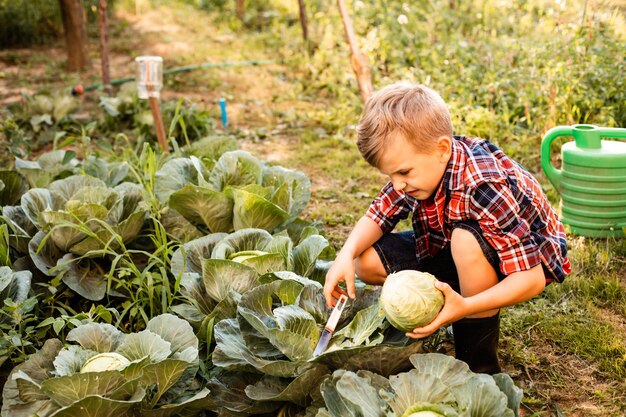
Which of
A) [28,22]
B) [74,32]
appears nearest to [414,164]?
[74,32]

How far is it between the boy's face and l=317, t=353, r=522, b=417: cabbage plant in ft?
1.88

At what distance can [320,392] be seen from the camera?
1.98m

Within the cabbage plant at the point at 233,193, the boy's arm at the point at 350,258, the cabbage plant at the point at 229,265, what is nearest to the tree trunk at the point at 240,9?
the cabbage plant at the point at 233,193

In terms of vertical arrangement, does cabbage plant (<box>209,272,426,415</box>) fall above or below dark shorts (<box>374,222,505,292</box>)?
below

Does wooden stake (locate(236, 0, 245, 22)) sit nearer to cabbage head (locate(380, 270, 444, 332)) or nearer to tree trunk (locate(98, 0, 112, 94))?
tree trunk (locate(98, 0, 112, 94))

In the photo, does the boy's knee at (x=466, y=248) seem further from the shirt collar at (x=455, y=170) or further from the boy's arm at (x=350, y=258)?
the boy's arm at (x=350, y=258)

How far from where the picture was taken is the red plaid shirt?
6.90 ft

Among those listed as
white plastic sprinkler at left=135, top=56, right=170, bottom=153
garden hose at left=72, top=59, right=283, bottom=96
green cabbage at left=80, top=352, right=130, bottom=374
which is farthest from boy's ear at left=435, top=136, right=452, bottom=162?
garden hose at left=72, top=59, right=283, bottom=96

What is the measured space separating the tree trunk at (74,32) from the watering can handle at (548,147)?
4968 millimetres

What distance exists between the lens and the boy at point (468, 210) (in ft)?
6.88

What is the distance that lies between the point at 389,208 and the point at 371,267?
242 millimetres

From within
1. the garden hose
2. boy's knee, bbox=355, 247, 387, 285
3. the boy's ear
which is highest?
the boy's ear

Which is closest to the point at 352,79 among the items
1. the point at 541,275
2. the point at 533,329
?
the point at 533,329

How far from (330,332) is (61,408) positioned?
2.70ft
